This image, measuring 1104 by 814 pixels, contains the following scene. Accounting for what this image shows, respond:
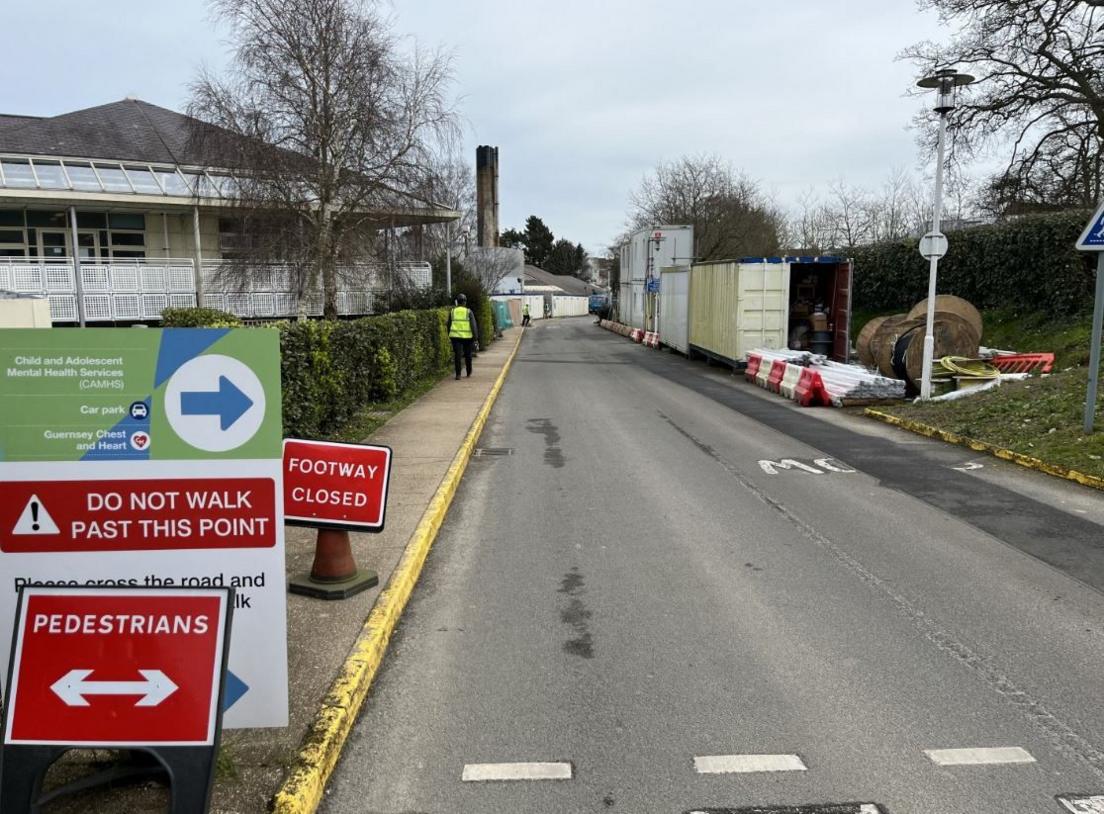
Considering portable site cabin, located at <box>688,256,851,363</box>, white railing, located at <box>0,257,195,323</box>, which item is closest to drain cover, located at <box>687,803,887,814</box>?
portable site cabin, located at <box>688,256,851,363</box>

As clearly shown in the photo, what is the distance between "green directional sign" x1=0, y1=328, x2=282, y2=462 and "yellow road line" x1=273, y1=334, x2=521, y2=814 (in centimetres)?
129

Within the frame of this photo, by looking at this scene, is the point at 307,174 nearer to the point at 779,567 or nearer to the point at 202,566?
the point at 779,567

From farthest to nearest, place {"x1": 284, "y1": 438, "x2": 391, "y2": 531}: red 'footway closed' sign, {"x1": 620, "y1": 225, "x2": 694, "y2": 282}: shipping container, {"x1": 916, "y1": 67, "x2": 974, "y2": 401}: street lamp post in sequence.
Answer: {"x1": 620, "y1": 225, "x2": 694, "y2": 282}: shipping container → {"x1": 916, "y1": 67, "x2": 974, "y2": 401}: street lamp post → {"x1": 284, "y1": 438, "x2": 391, "y2": 531}: red 'footway closed' sign

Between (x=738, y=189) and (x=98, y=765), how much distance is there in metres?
56.1

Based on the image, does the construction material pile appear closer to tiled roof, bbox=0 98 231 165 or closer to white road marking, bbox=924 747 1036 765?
white road marking, bbox=924 747 1036 765

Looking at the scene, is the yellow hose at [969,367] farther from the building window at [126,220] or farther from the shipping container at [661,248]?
the building window at [126,220]

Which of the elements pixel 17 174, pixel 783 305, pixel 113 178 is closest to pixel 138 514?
pixel 783 305

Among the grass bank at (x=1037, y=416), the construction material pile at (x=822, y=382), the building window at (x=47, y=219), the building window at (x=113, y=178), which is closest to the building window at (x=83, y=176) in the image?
the building window at (x=113, y=178)

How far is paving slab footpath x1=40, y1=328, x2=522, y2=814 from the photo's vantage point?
10.7ft

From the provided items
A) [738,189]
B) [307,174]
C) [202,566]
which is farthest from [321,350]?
[738,189]

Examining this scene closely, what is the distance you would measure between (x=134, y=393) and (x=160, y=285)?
2398 cm

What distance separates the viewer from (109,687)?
10.1 ft

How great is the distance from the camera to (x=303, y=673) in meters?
4.32

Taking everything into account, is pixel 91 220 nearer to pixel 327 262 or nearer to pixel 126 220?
pixel 126 220
